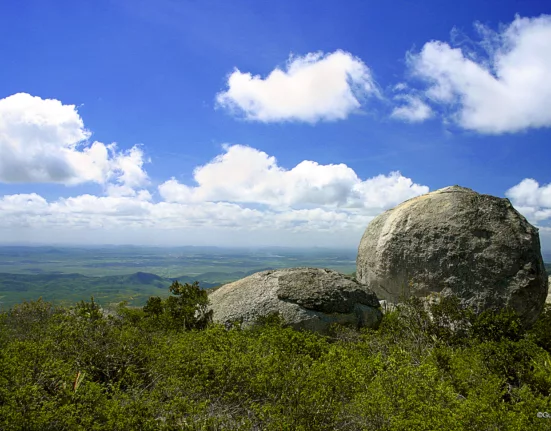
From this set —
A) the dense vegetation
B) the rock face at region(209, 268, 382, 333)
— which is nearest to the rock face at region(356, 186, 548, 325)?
the dense vegetation

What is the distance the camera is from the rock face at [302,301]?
14.6 metres

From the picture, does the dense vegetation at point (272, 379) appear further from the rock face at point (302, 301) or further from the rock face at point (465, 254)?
the rock face at point (465, 254)

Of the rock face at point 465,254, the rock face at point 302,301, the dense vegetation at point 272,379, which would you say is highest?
the rock face at point 465,254

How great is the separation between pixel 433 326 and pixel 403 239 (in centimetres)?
352

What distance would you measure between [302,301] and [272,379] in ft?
21.6

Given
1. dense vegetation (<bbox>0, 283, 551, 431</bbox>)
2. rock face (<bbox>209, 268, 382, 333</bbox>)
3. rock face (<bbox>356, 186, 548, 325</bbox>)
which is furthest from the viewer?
rock face (<bbox>209, 268, 382, 333</bbox>)

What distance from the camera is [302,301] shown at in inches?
589

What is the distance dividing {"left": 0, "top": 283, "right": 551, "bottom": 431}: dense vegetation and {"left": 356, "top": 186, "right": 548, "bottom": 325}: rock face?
965 millimetres

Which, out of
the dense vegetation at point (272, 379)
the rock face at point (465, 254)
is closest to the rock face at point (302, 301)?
the dense vegetation at point (272, 379)

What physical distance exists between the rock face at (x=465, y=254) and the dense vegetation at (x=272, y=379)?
965 millimetres

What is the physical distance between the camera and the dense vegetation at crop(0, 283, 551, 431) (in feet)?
23.5

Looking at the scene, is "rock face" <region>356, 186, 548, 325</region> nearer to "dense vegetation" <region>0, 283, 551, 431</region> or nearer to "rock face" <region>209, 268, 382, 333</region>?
"dense vegetation" <region>0, 283, 551, 431</region>

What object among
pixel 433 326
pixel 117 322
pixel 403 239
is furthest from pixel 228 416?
pixel 403 239

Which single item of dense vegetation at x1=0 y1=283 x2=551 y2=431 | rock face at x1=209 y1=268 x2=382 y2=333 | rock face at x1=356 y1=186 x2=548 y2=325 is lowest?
dense vegetation at x1=0 y1=283 x2=551 y2=431
